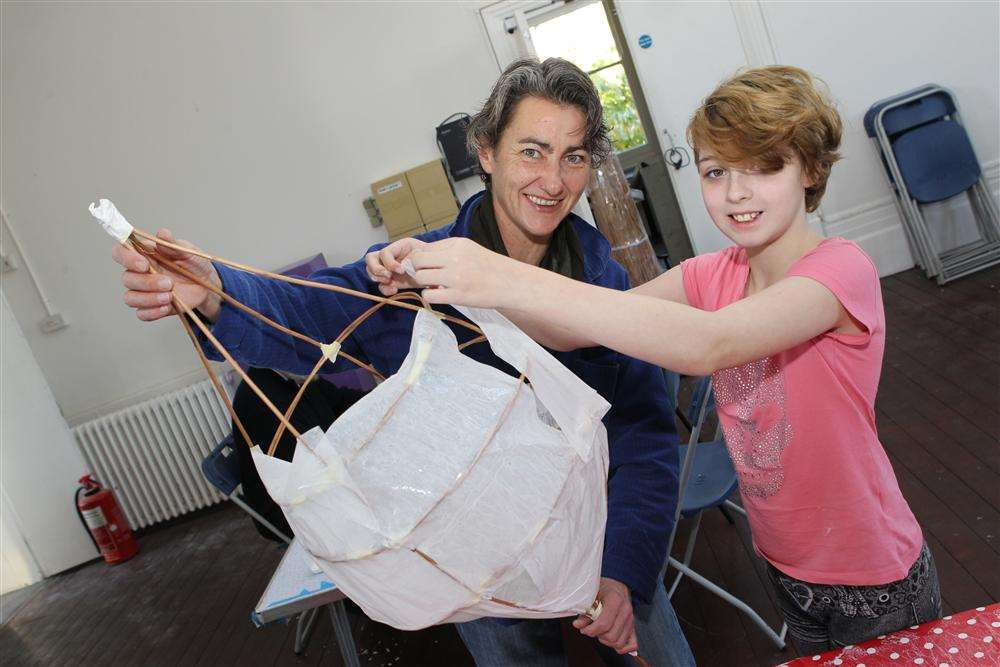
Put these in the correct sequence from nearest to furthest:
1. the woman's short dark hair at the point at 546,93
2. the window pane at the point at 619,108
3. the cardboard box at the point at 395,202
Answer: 1. the woman's short dark hair at the point at 546,93
2. the cardboard box at the point at 395,202
3. the window pane at the point at 619,108

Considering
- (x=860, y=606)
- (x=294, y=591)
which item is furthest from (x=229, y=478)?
(x=860, y=606)

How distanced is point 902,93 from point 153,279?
18.7 ft

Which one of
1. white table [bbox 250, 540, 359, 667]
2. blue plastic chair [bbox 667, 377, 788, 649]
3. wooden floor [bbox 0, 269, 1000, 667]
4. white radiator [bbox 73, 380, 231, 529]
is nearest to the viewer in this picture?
white table [bbox 250, 540, 359, 667]

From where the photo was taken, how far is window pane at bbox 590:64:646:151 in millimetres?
6227

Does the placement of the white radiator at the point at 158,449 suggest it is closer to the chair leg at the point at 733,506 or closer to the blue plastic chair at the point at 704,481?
the chair leg at the point at 733,506

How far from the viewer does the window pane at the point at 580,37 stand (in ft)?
19.8

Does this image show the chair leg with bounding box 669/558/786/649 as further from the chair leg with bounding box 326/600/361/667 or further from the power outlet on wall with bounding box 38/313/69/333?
the power outlet on wall with bounding box 38/313/69/333

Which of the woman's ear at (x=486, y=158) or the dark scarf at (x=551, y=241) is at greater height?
the woman's ear at (x=486, y=158)

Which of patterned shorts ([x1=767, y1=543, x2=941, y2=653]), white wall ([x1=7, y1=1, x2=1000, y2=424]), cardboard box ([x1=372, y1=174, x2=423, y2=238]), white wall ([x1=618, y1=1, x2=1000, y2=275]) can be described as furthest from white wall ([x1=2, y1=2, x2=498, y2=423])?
patterned shorts ([x1=767, y1=543, x2=941, y2=653])

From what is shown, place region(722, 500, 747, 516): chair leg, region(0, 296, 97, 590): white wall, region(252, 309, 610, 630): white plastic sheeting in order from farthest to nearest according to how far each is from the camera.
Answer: region(0, 296, 97, 590): white wall, region(722, 500, 747, 516): chair leg, region(252, 309, 610, 630): white plastic sheeting

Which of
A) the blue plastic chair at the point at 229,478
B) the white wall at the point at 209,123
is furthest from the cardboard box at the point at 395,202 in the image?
the blue plastic chair at the point at 229,478

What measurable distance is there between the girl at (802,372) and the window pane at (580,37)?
498cm

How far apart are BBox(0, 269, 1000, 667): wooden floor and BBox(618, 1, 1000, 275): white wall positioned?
94cm

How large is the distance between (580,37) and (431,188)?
155 centimetres
